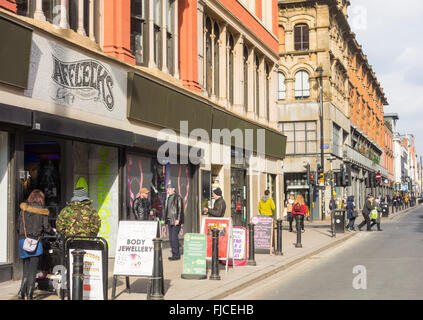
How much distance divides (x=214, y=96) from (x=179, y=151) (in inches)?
216

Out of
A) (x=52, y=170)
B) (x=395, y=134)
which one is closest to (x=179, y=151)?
(x=52, y=170)

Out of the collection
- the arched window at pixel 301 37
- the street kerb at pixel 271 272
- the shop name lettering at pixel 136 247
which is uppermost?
the arched window at pixel 301 37

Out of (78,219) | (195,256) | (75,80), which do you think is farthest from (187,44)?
(78,219)

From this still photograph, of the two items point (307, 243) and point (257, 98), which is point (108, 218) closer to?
point (307, 243)

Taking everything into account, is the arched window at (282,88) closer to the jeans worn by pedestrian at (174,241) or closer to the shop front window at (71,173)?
the shop front window at (71,173)

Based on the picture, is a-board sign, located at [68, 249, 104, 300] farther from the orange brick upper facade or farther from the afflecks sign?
the orange brick upper facade

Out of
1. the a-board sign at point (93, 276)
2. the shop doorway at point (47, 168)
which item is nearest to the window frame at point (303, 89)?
the shop doorway at point (47, 168)

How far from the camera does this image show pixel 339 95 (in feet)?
185

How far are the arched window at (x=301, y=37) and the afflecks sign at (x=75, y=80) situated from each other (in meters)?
37.4

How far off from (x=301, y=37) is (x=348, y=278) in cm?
4150

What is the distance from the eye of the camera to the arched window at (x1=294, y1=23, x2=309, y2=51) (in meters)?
51.6

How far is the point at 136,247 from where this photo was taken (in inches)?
392

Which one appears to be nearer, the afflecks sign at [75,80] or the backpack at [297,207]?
the afflecks sign at [75,80]

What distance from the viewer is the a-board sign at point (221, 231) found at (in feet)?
45.4
